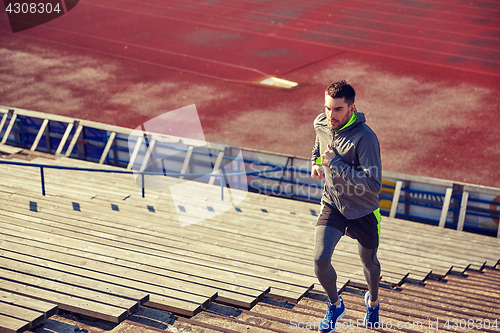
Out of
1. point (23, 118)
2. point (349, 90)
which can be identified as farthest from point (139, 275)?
point (23, 118)

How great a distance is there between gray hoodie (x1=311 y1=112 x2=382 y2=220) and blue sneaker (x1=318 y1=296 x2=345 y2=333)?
0.87 metres

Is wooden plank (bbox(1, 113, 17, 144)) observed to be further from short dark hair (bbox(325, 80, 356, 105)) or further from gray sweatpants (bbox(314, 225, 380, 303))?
short dark hair (bbox(325, 80, 356, 105))

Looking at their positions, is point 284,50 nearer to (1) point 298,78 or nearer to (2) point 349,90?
(1) point 298,78

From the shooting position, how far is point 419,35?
25.6 meters

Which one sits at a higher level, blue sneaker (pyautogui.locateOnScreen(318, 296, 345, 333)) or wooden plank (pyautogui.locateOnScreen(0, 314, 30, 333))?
wooden plank (pyautogui.locateOnScreen(0, 314, 30, 333))

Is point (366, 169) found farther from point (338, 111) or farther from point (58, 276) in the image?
point (58, 276)

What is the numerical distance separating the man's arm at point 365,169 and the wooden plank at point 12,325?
282 centimetres

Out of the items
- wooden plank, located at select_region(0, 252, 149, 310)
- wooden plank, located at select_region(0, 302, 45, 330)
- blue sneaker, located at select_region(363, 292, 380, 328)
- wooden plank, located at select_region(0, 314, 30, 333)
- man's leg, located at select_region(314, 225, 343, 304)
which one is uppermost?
man's leg, located at select_region(314, 225, 343, 304)

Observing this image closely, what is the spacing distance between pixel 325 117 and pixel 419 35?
22971 millimetres

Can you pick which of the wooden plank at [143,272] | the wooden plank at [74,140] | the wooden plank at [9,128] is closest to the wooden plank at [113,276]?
the wooden plank at [143,272]

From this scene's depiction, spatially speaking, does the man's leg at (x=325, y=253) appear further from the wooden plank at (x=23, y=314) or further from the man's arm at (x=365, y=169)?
the wooden plank at (x=23, y=314)

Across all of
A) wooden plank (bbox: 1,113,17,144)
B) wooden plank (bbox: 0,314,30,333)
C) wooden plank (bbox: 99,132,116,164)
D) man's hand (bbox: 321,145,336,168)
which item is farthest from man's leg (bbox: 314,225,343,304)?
wooden plank (bbox: 1,113,17,144)

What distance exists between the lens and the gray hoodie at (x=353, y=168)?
4324mm

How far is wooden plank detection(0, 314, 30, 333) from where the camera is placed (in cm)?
390
